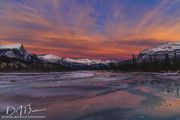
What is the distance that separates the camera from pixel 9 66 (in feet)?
600

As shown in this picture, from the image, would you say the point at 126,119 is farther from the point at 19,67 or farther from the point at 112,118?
the point at 19,67

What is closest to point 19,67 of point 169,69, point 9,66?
point 9,66

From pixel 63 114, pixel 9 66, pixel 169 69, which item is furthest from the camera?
pixel 9 66

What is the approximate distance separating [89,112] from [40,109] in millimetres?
2419

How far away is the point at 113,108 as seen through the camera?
1475 centimetres

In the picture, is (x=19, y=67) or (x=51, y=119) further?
(x=19, y=67)

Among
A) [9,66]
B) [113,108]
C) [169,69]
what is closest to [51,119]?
[113,108]

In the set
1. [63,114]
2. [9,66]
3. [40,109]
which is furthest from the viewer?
[9,66]

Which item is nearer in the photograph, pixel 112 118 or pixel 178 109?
pixel 112 118

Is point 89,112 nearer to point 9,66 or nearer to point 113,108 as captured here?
point 113,108

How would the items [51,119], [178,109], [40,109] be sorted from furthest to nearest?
1. [178,109]
2. [40,109]
3. [51,119]

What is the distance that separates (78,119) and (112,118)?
144 cm

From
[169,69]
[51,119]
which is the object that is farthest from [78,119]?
[169,69]

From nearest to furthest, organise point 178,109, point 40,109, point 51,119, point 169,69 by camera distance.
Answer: point 51,119
point 40,109
point 178,109
point 169,69
